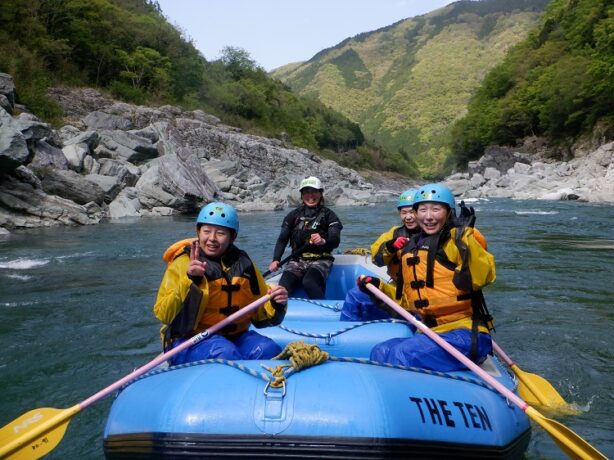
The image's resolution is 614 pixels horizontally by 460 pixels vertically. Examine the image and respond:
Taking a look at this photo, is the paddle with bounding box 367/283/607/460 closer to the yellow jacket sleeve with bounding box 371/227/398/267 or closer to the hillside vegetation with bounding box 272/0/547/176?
the yellow jacket sleeve with bounding box 371/227/398/267

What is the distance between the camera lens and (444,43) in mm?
137625

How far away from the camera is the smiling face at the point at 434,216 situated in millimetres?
3285

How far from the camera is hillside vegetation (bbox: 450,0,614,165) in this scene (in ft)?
98.2

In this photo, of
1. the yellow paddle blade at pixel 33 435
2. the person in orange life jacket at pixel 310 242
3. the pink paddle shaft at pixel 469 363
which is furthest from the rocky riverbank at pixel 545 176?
the yellow paddle blade at pixel 33 435

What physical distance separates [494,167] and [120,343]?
121 feet

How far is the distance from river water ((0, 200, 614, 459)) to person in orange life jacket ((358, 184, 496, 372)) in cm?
75

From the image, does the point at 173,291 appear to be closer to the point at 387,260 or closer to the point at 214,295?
the point at 214,295

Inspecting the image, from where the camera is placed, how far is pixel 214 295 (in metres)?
3.12

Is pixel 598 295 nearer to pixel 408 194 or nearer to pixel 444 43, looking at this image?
pixel 408 194

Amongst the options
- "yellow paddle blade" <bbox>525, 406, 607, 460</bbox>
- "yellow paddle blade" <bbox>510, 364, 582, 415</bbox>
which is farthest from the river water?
"yellow paddle blade" <bbox>525, 406, 607, 460</bbox>

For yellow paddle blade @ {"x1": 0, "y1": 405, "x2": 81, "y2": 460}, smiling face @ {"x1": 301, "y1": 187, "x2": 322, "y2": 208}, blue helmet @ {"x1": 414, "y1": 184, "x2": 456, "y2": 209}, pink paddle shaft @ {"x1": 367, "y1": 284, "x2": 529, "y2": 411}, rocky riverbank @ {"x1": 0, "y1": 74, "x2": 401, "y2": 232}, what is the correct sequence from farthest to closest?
rocky riverbank @ {"x1": 0, "y1": 74, "x2": 401, "y2": 232}, smiling face @ {"x1": 301, "y1": 187, "x2": 322, "y2": 208}, blue helmet @ {"x1": 414, "y1": 184, "x2": 456, "y2": 209}, pink paddle shaft @ {"x1": 367, "y1": 284, "x2": 529, "y2": 411}, yellow paddle blade @ {"x1": 0, "y1": 405, "x2": 81, "y2": 460}

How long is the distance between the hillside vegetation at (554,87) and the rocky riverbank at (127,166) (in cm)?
1444

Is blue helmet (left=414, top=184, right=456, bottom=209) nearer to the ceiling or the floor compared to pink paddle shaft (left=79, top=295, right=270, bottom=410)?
nearer to the ceiling

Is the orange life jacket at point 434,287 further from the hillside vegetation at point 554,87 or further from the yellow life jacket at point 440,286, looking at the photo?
the hillside vegetation at point 554,87
